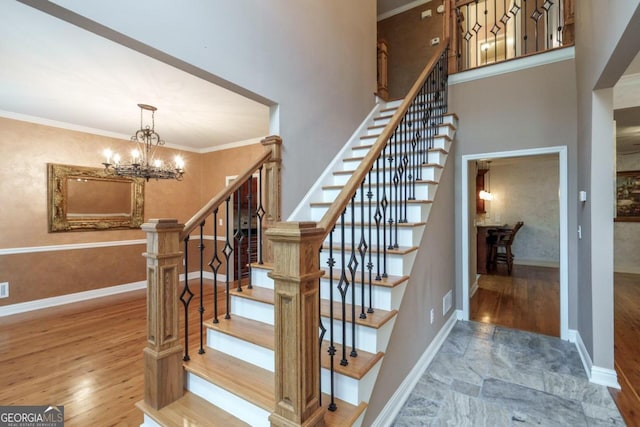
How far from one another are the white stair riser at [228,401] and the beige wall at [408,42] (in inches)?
214

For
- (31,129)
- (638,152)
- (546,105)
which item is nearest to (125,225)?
(31,129)

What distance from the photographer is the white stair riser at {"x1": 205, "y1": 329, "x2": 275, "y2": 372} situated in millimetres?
1819

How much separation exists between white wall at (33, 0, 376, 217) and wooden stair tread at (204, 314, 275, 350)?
1.05 m

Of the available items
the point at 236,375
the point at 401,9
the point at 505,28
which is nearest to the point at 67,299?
the point at 236,375

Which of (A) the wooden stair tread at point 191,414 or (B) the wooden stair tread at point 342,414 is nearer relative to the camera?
(B) the wooden stair tread at point 342,414

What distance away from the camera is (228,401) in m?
1.68

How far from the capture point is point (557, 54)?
10.2ft

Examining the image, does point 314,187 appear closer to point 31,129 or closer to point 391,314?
point 391,314

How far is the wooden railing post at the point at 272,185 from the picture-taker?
266cm

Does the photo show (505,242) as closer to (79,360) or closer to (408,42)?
(408,42)

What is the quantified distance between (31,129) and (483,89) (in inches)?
229

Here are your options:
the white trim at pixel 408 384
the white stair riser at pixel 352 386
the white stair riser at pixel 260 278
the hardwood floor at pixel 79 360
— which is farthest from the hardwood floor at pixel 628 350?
the hardwood floor at pixel 79 360

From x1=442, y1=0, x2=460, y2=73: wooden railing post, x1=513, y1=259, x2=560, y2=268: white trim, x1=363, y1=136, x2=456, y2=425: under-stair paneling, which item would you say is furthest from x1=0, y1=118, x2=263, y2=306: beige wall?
x1=513, y1=259, x2=560, y2=268: white trim

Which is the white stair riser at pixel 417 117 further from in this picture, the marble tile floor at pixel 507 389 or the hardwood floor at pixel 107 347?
the hardwood floor at pixel 107 347
